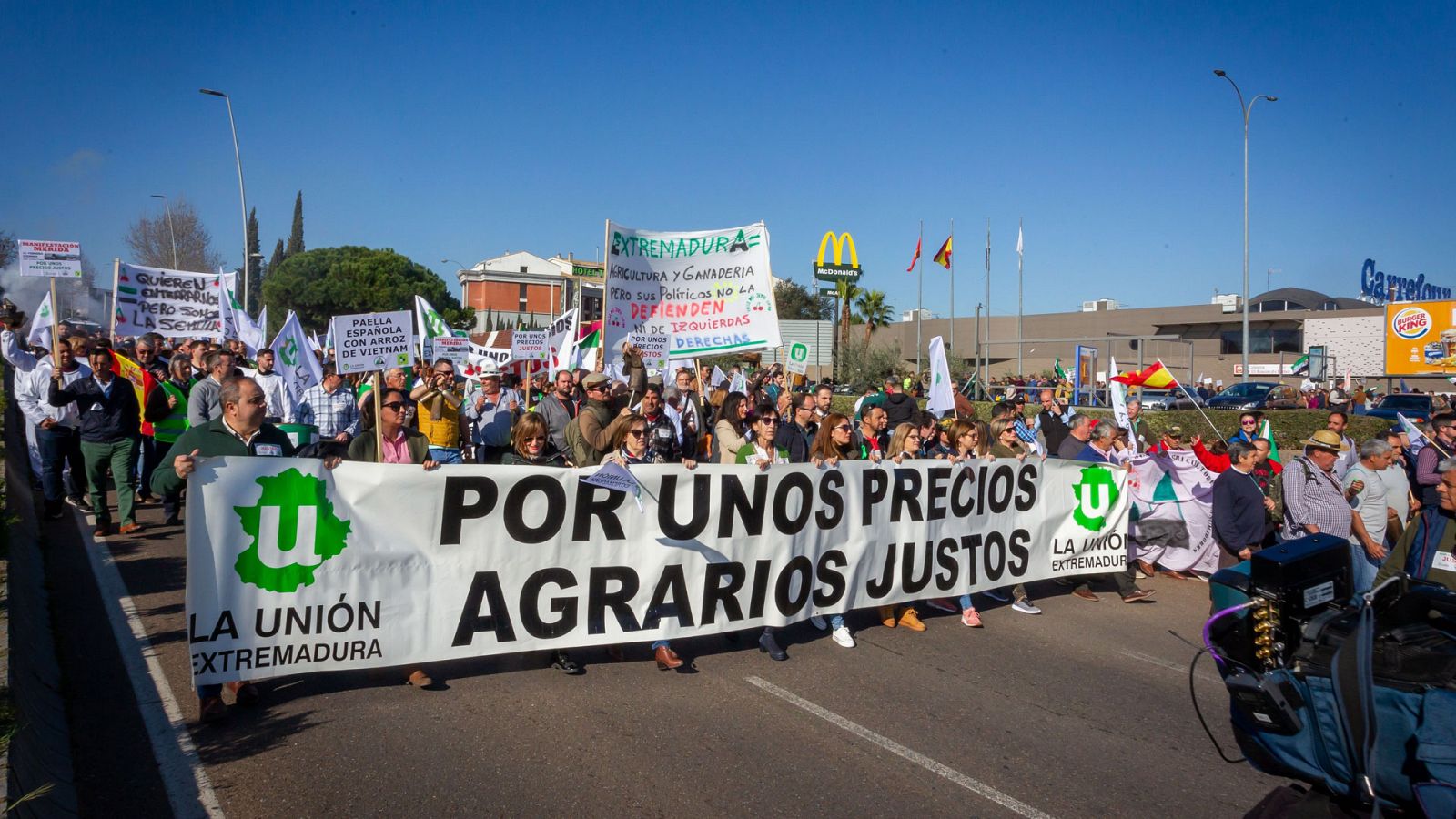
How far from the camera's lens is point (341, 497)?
5.21 metres

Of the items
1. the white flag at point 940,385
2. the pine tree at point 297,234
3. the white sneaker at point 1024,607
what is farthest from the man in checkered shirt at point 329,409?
the pine tree at point 297,234

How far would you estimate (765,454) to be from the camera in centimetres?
Result: 676

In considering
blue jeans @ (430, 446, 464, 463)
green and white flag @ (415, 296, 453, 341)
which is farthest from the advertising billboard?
blue jeans @ (430, 446, 464, 463)

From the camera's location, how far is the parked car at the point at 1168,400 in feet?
105

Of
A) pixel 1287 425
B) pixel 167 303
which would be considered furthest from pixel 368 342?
pixel 1287 425

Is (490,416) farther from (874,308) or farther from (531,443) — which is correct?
(874,308)

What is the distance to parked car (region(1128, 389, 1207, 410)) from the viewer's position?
32.0m

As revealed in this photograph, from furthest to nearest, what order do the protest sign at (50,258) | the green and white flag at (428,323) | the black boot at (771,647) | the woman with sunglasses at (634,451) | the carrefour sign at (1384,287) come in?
the carrefour sign at (1384,287) → the green and white flag at (428,323) → the protest sign at (50,258) → the black boot at (771,647) → the woman with sunglasses at (634,451)

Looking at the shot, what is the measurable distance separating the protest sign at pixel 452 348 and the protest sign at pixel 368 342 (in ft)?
21.1

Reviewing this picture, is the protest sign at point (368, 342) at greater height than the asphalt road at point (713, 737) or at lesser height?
greater

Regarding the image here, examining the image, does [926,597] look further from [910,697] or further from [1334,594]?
[1334,594]

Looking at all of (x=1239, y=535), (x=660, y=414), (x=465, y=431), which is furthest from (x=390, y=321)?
(x=1239, y=535)

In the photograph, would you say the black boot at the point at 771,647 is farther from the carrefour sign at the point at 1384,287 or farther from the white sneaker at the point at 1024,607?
the carrefour sign at the point at 1384,287

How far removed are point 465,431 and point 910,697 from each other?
16.8 feet
